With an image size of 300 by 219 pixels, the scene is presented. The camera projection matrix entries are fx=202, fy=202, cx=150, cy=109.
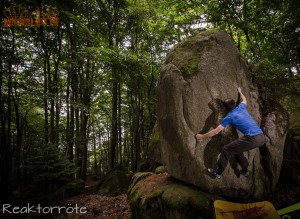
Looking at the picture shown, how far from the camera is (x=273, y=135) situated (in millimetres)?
6500

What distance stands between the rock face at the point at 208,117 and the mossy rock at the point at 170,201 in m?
0.38

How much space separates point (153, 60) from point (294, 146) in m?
10.7

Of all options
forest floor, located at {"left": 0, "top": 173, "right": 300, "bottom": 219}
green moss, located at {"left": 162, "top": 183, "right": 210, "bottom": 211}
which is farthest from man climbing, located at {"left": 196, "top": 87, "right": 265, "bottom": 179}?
forest floor, located at {"left": 0, "top": 173, "right": 300, "bottom": 219}

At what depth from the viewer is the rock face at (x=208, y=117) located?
5.97m

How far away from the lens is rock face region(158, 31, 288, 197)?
5973 mm

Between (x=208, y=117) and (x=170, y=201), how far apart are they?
2661 mm

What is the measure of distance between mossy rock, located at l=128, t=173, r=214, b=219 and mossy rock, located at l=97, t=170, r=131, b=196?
436 cm

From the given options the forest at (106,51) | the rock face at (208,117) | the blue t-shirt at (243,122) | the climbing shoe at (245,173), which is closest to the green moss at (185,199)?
the rock face at (208,117)

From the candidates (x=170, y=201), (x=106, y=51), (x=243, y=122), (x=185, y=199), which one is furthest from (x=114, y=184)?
(x=243, y=122)

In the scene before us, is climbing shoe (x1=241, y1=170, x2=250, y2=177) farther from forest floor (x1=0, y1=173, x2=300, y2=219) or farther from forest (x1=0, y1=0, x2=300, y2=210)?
forest (x1=0, y1=0, x2=300, y2=210)

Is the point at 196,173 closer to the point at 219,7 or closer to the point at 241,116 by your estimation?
the point at 241,116

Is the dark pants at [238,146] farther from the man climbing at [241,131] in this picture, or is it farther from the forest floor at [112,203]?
the forest floor at [112,203]

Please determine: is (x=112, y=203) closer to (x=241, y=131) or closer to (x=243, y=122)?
(x=241, y=131)

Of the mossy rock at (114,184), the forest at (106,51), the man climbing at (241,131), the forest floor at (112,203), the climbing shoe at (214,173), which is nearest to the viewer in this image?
the man climbing at (241,131)
